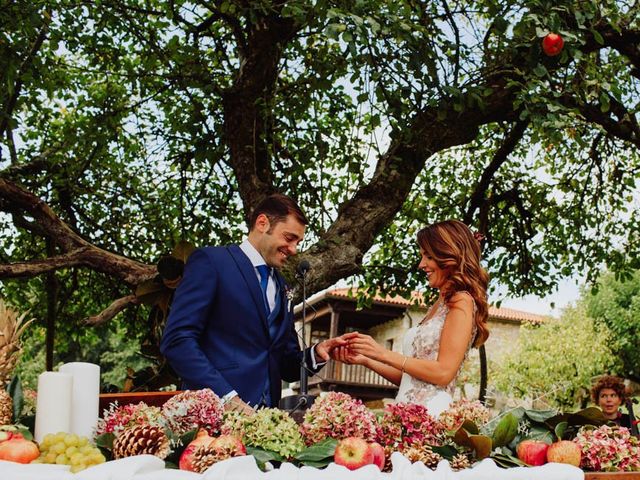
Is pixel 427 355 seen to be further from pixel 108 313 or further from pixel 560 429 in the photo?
pixel 108 313

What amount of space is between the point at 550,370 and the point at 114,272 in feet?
80.9

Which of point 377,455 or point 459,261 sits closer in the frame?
point 377,455

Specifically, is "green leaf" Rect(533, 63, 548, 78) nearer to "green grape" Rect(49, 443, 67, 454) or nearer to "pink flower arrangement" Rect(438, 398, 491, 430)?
"pink flower arrangement" Rect(438, 398, 491, 430)

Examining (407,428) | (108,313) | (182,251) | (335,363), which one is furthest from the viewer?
(335,363)

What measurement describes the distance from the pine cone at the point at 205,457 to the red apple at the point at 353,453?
0.31 m

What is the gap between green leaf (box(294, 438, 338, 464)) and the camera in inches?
88.0

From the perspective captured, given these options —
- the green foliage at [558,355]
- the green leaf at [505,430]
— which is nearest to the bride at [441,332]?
the green leaf at [505,430]

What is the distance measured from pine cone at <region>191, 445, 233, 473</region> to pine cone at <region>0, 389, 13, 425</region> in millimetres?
676

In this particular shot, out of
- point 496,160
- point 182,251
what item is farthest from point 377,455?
point 496,160

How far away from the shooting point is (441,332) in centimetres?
395

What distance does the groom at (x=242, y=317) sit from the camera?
345cm

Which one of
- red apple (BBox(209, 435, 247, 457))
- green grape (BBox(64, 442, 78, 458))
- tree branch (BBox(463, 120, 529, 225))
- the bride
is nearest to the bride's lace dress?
the bride

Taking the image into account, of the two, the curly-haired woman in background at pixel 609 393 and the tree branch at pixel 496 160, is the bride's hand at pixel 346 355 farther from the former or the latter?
the curly-haired woman in background at pixel 609 393

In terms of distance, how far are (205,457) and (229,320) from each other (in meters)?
1.58
